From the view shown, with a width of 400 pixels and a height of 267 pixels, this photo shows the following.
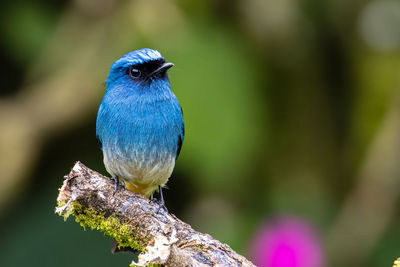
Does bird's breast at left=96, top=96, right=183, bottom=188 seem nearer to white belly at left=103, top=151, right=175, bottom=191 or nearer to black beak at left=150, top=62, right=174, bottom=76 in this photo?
white belly at left=103, top=151, right=175, bottom=191

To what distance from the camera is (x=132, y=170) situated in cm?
418

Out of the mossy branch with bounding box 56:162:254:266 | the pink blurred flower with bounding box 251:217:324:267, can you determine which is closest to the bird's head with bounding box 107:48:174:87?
the mossy branch with bounding box 56:162:254:266

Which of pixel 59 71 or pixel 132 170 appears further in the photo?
pixel 59 71

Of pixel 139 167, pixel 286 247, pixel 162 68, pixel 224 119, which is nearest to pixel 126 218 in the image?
pixel 139 167

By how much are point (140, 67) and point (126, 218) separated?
126cm

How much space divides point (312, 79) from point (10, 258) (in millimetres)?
2821

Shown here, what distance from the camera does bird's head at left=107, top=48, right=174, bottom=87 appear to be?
4199 millimetres

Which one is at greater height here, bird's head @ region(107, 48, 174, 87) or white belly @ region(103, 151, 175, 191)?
bird's head @ region(107, 48, 174, 87)

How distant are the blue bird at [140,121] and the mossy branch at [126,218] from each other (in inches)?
27.8

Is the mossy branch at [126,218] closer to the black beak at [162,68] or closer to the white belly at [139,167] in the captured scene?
the white belly at [139,167]

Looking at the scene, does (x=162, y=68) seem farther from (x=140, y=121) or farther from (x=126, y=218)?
(x=126, y=218)

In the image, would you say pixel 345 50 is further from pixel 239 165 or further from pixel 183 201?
pixel 183 201

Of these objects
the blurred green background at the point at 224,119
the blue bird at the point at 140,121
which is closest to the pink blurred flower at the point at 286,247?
the blurred green background at the point at 224,119

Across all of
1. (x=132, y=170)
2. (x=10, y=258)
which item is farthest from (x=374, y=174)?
(x=10, y=258)
